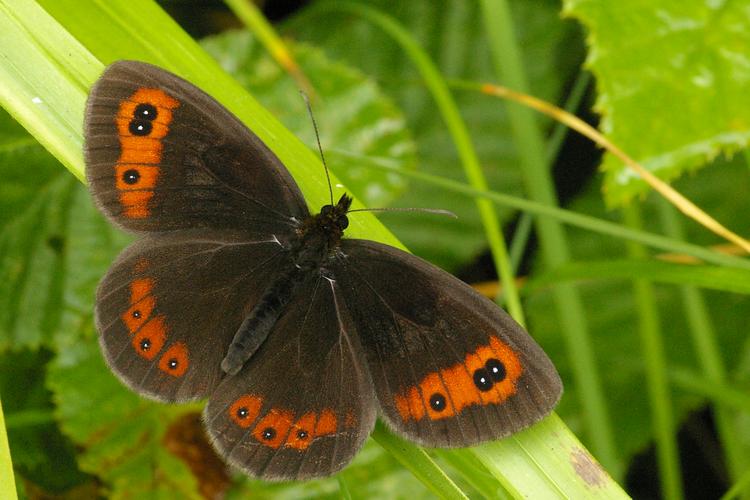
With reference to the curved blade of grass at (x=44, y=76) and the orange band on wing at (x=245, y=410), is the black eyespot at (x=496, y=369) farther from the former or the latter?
the curved blade of grass at (x=44, y=76)

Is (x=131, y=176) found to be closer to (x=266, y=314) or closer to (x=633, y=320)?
(x=266, y=314)

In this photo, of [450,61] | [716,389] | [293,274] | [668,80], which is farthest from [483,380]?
[450,61]

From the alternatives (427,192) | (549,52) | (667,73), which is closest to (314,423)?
(667,73)

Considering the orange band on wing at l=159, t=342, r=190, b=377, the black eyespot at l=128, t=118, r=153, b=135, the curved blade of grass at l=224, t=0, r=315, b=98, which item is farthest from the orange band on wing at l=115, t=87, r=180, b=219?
the curved blade of grass at l=224, t=0, r=315, b=98

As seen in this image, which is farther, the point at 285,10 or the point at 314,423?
the point at 285,10

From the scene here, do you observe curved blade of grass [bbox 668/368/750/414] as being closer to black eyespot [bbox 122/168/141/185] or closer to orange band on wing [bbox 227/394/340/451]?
orange band on wing [bbox 227/394/340/451]

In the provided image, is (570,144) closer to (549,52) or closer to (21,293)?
(549,52)
